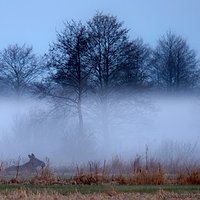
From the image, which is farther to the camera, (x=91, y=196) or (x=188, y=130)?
(x=188, y=130)

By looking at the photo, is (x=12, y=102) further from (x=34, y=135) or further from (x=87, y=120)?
(x=87, y=120)

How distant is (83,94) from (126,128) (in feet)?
14.2

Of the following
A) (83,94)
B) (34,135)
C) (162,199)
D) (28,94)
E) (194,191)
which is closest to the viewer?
(162,199)

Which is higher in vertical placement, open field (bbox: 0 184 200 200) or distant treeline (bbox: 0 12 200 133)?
distant treeline (bbox: 0 12 200 133)

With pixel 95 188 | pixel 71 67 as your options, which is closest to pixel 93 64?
pixel 71 67

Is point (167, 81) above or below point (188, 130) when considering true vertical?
above

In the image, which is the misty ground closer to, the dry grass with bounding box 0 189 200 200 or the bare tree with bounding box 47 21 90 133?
the bare tree with bounding box 47 21 90 133

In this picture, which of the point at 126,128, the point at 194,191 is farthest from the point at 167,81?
the point at 194,191

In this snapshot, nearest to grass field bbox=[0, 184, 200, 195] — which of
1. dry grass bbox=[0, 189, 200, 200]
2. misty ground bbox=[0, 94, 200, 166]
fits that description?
dry grass bbox=[0, 189, 200, 200]

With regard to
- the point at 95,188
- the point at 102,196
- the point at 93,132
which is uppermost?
the point at 93,132

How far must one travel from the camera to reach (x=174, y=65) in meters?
54.8

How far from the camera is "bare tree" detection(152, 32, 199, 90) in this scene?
54219 millimetres

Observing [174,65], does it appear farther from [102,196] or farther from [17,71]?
[102,196]

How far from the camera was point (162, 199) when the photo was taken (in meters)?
16.9
